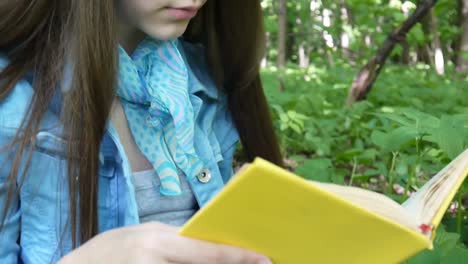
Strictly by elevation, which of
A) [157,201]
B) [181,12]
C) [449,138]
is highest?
[181,12]

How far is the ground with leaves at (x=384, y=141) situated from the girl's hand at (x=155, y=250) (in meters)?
0.37

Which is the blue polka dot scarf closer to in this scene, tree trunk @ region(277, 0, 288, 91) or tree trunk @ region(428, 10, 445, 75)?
tree trunk @ region(277, 0, 288, 91)

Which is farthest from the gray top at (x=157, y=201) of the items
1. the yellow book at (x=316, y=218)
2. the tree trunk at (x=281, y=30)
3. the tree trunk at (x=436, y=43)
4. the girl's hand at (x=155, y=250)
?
the tree trunk at (x=436, y=43)

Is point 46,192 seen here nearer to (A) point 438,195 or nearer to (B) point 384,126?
(A) point 438,195

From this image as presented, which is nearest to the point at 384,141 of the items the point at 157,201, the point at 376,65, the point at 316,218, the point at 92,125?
the point at 157,201

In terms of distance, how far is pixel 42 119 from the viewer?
1064mm

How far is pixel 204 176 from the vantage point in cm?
128

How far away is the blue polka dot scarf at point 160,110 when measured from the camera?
1193mm

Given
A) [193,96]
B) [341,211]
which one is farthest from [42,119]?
[341,211]

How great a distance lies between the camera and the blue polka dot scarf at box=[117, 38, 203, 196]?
3.92 feet

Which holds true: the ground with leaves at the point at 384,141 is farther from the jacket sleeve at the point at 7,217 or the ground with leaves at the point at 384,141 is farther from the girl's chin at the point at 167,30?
the jacket sleeve at the point at 7,217

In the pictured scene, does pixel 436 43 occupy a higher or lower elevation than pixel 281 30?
lower

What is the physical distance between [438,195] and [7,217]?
80cm

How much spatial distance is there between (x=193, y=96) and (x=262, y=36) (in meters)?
0.26
